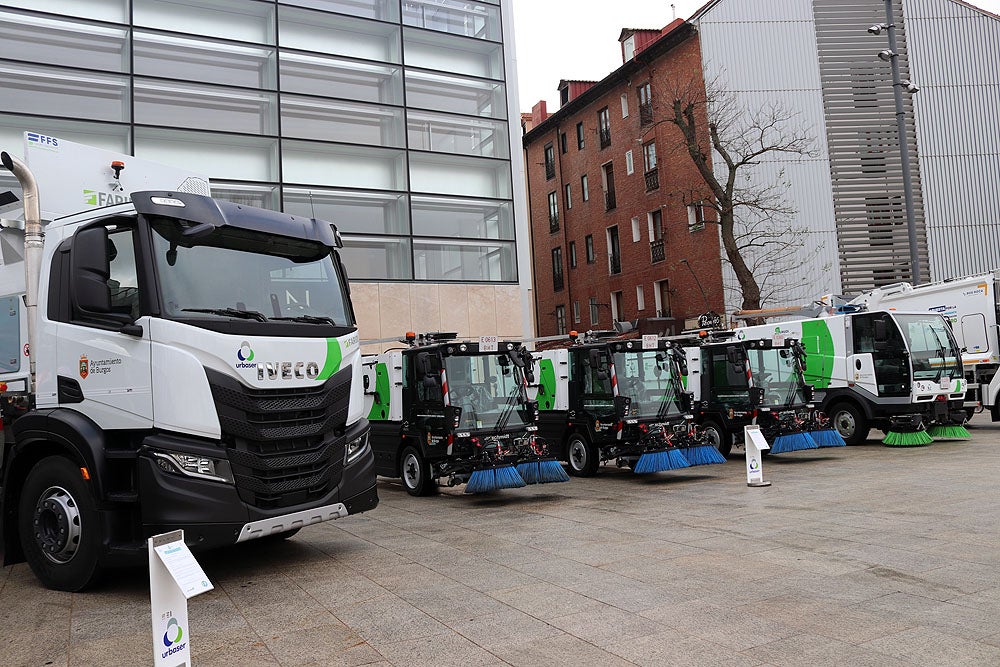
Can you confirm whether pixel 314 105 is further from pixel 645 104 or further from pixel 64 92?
pixel 645 104

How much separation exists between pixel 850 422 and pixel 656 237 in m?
16.8

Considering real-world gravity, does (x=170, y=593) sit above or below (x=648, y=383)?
below

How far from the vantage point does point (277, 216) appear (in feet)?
23.7

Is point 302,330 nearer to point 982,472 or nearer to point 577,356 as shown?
point 577,356

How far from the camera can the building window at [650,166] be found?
3250 centimetres

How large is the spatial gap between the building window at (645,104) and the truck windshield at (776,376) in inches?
740

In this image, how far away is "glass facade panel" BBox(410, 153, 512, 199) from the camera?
885 inches

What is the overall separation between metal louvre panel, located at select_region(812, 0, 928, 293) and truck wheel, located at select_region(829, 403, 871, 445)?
486 inches

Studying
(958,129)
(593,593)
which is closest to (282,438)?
(593,593)

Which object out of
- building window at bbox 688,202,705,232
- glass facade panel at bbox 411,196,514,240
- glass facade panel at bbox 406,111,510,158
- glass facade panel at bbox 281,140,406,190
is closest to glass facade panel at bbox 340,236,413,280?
glass facade panel at bbox 411,196,514,240

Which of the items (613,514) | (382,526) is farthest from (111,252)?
(613,514)

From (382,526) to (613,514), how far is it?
2808 millimetres

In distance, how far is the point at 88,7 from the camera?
19250 millimetres

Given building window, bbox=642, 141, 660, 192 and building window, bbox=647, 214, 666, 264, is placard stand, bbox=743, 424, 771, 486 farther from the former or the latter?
building window, bbox=642, 141, 660, 192
